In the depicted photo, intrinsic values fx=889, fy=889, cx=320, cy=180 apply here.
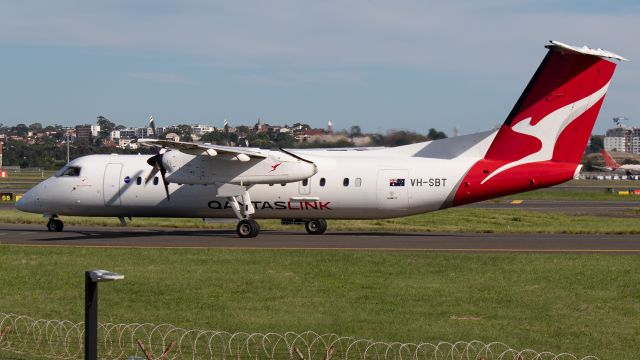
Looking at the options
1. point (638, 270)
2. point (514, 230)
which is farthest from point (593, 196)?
point (638, 270)

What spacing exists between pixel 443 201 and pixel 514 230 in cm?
918

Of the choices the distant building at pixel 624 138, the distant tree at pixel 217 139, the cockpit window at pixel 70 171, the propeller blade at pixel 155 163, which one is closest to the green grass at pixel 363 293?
the propeller blade at pixel 155 163

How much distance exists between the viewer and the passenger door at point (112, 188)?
36281mm

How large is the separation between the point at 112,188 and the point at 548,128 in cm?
1737

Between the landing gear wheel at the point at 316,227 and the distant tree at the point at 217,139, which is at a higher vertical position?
the distant tree at the point at 217,139

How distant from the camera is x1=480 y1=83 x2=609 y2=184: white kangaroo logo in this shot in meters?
31.4

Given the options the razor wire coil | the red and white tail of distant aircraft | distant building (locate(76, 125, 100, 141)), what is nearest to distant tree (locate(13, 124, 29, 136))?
distant building (locate(76, 125, 100, 141))

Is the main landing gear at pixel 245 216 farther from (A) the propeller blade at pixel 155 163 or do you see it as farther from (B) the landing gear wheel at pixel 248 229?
(A) the propeller blade at pixel 155 163

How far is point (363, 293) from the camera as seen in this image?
2028 cm

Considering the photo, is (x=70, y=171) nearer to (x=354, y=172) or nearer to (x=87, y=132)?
(x=354, y=172)

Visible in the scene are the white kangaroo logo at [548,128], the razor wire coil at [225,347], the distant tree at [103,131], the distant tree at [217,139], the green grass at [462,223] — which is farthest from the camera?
the distant tree at [103,131]

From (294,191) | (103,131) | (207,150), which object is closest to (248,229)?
(294,191)

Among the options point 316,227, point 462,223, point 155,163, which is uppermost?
point 155,163

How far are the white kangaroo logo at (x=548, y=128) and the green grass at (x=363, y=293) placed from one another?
541cm
